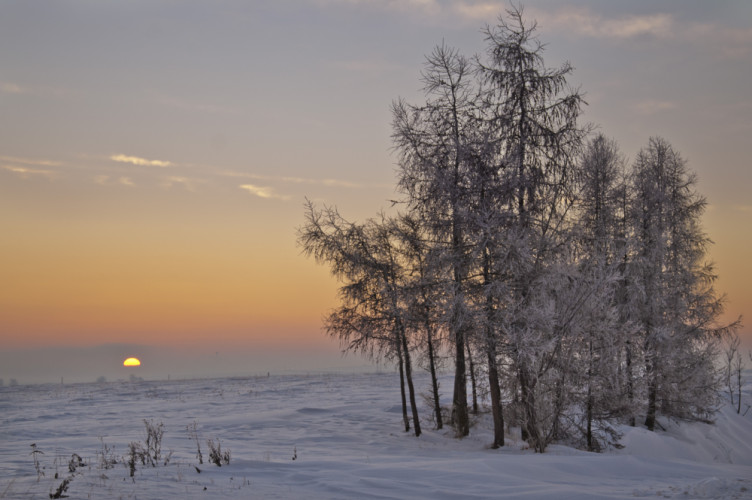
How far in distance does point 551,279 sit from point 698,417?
14.1 metres

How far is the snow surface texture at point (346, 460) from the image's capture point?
806cm

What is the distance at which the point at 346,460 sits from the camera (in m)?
11.5

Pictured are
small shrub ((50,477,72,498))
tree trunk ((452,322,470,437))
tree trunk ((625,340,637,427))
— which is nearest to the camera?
small shrub ((50,477,72,498))

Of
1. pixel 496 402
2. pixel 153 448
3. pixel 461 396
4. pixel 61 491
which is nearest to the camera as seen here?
pixel 61 491

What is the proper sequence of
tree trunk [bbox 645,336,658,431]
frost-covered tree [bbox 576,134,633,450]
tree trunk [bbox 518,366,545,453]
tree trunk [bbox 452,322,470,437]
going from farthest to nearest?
1. tree trunk [bbox 645,336,658,431]
2. tree trunk [bbox 452,322,470,437]
3. frost-covered tree [bbox 576,134,633,450]
4. tree trunk [bbox 518,366,545,453]

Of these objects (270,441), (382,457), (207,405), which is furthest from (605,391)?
(207,405)

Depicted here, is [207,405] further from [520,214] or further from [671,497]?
[671,497]

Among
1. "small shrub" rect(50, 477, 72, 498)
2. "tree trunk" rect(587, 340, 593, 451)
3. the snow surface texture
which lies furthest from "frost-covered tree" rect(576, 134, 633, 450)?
"small shrub" rect(50, 477, 72, 498)

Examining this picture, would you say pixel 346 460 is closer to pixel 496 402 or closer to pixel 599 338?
pixel 496 402

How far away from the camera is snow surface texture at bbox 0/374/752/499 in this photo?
26.5 feet

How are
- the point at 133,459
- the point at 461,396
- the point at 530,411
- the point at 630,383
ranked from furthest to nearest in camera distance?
the point at 630,383, the point at 461,396, the point at 530,411, the point at 133,459

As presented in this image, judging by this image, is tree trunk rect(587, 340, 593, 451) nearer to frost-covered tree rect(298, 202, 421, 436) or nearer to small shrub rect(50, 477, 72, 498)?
frost-covered tree rect(298, 202, 421, 436)

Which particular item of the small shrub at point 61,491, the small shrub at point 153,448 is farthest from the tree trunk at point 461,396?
the small shrub at point 61,491

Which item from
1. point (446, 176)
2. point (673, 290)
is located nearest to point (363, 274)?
point (446, 176)
